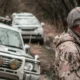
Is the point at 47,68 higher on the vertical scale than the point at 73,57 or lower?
higher

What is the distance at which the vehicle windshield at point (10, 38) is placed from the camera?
885cm

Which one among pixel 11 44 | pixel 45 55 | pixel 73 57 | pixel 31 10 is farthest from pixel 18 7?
pixel 73 57

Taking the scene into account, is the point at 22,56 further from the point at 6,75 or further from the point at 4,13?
the point at 4,13

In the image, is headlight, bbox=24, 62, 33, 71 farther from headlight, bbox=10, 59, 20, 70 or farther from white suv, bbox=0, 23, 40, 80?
headlight, bbox=10, 59, 20, 70

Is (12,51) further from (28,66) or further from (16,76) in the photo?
(16,76)

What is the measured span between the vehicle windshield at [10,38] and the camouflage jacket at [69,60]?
632 centimetres

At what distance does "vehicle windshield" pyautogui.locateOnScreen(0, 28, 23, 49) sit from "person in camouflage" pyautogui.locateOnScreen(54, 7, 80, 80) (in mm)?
6277

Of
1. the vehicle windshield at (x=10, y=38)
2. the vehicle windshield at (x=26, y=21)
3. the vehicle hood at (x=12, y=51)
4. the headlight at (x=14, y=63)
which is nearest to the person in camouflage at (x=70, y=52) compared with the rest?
the headlight at (x=14, y=63)

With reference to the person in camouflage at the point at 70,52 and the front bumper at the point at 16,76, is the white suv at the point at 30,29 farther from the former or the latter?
the person in camouflage at the point at 70,52

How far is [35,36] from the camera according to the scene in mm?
19688

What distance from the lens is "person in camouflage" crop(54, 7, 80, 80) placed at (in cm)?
236

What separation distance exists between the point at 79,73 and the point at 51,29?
97.0 feet

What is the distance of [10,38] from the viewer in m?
9.12

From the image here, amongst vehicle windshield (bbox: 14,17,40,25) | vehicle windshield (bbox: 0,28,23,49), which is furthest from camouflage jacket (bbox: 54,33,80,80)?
vehicle windshield (bbox: 14,17,40,25)
